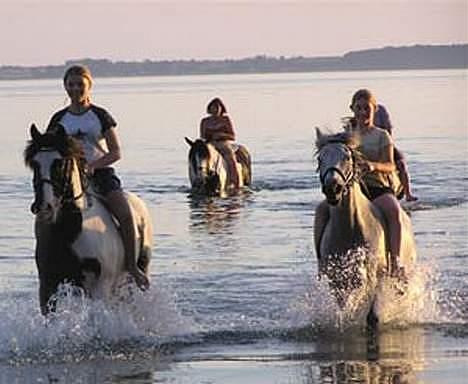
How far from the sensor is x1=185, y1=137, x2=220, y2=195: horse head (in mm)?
26062

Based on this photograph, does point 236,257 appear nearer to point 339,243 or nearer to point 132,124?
point 339,243

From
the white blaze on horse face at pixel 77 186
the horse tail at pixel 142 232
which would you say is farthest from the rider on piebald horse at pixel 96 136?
the white blaze on horse face at pixel 77 186

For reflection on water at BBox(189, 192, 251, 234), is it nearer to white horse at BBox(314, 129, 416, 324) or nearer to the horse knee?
the horse knee

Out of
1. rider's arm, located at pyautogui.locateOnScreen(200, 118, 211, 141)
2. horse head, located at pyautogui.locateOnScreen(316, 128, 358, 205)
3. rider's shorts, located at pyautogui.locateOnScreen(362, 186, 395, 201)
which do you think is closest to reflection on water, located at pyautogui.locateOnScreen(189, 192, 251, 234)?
rider's arm, located at pyautogui.locateOnScreen(200, 118, 211, 141)

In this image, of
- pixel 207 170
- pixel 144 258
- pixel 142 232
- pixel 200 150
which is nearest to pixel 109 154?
pixel 142 232

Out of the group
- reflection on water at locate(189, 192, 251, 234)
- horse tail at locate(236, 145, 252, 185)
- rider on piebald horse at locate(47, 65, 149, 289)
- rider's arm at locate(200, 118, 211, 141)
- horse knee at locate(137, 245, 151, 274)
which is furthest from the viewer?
horse tail at locate(236, 145, 252, 185)

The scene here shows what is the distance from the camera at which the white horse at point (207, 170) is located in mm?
26109

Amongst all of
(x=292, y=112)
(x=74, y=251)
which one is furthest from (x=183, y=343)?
(x=292, y=112)

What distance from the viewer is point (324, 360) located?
37.6 feet

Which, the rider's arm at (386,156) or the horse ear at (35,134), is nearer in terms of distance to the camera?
the horse ear at (35,134)

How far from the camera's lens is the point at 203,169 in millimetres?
26141

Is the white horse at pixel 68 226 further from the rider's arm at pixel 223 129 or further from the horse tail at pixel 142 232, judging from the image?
the rider's arm at pixel 223 129

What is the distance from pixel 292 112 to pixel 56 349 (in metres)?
52.6

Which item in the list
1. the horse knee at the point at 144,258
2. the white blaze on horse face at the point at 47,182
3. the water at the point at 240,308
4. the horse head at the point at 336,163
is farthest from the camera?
the horse knee at the point at 144,258
